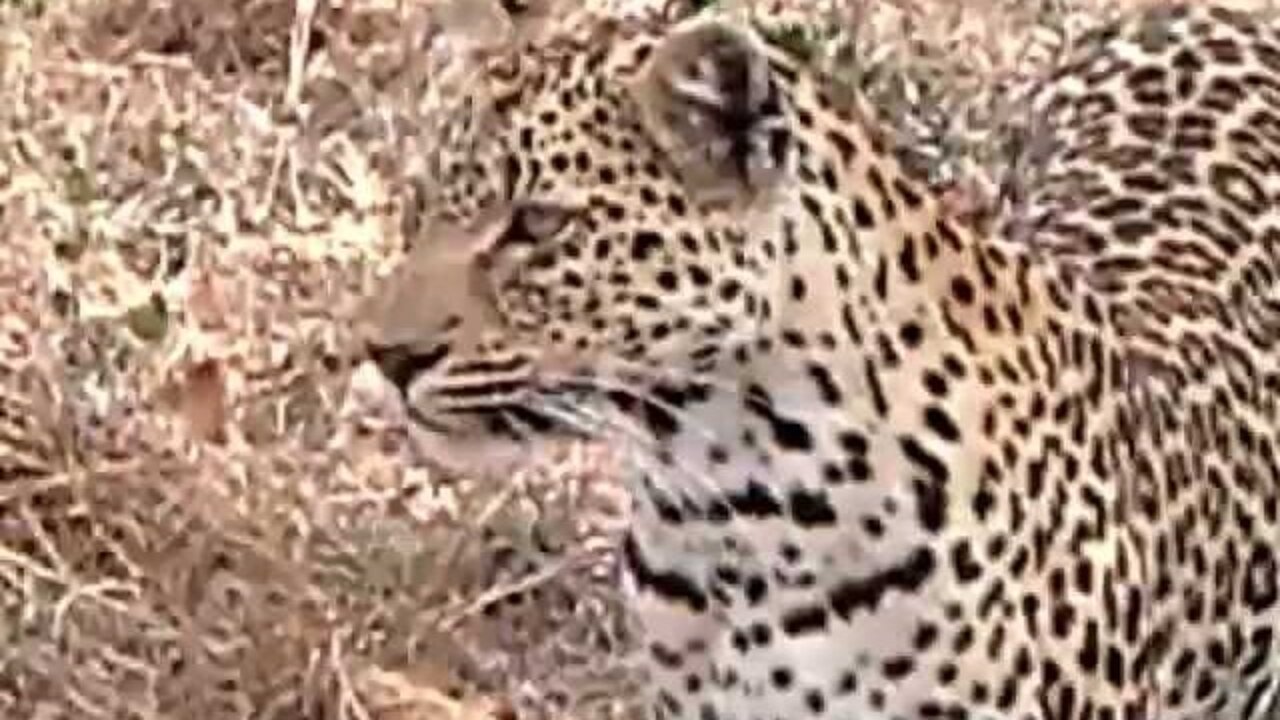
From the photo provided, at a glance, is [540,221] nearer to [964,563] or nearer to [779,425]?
[779,425]

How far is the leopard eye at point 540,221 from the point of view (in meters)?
2.55

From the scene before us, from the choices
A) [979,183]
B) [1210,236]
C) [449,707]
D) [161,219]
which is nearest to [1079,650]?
[1210,236]

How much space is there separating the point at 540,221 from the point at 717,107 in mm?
175

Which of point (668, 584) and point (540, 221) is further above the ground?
point (540, 221)

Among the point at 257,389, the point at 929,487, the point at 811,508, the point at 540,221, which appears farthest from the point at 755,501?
the point at 257,389

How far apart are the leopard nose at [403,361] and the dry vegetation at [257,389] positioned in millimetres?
1067

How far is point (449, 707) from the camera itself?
3645 millimetres

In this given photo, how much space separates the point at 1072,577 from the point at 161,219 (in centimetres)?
194

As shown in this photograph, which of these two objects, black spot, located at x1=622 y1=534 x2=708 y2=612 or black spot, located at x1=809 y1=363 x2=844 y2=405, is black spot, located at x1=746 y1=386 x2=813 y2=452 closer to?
black spot, located at x1=809 y1=363 x2=844 y2=405

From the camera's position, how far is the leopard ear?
2.46 meters

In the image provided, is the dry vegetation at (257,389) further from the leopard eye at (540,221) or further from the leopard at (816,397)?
the leopard eye at (540,221)

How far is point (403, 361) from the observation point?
256 cm

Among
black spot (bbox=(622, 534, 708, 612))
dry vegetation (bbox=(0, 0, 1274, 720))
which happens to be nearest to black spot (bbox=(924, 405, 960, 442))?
black spot (bbox=(622, 534, 708, 612))

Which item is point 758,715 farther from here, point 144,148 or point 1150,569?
point 144,148
